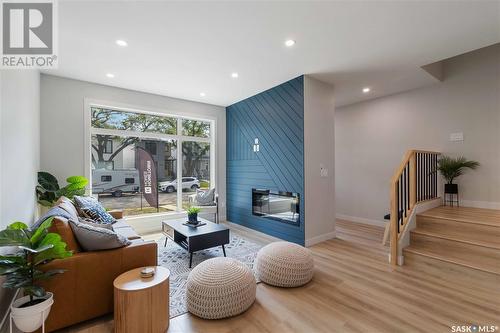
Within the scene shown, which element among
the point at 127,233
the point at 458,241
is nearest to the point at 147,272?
the point at 127,233

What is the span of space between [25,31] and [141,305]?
9.93 feet

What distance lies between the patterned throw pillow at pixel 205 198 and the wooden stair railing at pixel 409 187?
337cm

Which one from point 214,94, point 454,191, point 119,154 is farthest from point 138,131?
point 454,191

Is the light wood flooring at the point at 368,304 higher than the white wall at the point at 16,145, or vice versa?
the white wall at the point at 16,145

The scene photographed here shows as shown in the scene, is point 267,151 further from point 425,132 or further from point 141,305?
point 141,305

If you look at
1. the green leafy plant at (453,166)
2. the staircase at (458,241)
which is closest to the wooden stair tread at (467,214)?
the staircase at (458,241)

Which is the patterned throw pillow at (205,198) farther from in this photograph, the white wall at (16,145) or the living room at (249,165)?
the white wall at (16,145)

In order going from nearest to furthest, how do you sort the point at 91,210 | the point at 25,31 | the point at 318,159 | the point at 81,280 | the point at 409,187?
the point at 81,280 < the point at 25,31 < the point at 91,210 < the point at 409,187 < the point at 318,159

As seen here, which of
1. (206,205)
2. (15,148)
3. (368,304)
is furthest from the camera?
(206,205)

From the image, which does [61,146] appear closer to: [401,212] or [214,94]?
[214,94]

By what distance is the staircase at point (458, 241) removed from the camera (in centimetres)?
273

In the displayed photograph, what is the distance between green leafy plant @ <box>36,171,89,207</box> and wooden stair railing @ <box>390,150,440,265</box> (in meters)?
4.73

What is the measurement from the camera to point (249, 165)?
515 centimetres

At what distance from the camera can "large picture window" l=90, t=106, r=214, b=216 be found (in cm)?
450
